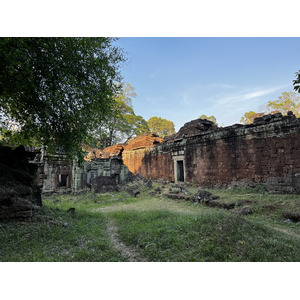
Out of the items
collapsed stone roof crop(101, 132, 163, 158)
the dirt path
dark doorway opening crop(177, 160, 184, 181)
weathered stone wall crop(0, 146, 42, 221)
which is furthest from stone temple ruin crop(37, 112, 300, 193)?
the dirt path

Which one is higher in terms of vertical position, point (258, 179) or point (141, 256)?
point (258, 179)

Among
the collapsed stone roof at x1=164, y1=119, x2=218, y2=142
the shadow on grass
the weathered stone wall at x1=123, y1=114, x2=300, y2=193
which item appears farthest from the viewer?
the collapsed stone roof at x1=164, y1=119, x2=218, y2=142

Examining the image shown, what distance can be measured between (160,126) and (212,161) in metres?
23.6

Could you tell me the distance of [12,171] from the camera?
5.80 meters

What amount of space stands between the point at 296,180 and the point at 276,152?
1500mm

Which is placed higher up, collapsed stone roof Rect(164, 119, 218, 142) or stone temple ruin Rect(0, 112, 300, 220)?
collapsed stone roof Rect(164, 119, 218, 142)

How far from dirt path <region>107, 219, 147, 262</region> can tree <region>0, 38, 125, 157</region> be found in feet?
8.68

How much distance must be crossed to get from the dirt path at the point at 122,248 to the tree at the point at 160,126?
29.9m

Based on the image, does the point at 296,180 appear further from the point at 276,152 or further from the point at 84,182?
the point at 84,182

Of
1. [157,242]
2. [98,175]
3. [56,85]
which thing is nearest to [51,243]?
[157,242]

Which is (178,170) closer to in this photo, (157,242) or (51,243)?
(157,242)

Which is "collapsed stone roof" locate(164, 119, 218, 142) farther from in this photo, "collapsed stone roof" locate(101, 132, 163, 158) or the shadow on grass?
the shadow on grass

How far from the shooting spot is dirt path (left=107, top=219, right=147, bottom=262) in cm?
353
